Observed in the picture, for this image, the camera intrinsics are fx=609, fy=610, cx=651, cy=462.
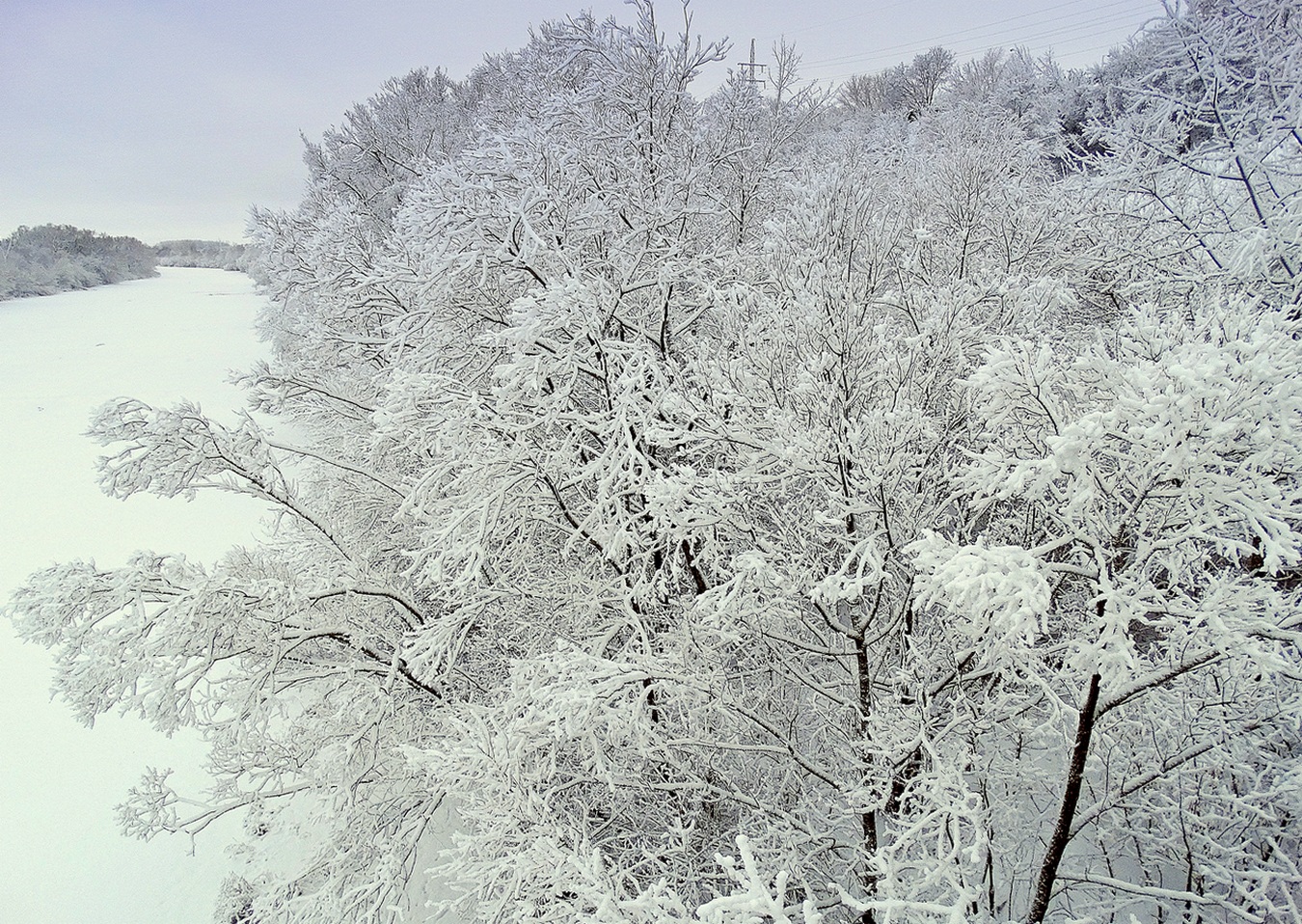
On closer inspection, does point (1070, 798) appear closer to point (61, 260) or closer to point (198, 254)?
point (61, 260)

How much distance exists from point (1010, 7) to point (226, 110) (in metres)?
60.8

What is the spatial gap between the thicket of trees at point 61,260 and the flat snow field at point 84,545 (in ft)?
12.0

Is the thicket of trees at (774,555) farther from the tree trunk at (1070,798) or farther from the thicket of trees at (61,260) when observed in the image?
the thicket of trees at (61,260)

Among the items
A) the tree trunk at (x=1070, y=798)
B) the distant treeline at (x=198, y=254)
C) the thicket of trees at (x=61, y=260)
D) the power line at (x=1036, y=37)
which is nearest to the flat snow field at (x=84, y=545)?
the thicket of trees at (x=61, y=260)

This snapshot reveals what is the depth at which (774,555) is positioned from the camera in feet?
10.9

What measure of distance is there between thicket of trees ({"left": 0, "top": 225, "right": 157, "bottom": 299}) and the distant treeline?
15886 mm

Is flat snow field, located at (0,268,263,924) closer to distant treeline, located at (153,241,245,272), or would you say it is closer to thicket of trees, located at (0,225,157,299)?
thicket of trees, located at (0,225,157,299)

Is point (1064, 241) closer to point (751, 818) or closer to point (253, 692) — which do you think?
point (751, 818)

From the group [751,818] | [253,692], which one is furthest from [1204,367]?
[253,692]

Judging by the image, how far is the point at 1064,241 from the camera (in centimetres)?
630

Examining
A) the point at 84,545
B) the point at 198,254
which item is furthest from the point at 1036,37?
the point at 198,254

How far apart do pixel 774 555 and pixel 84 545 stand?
1706 centimetres

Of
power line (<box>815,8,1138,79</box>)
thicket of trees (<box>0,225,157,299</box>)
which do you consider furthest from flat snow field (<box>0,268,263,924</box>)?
power line (<box>815,8,1138,79</box>)

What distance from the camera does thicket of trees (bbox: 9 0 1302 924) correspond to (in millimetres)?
2254
